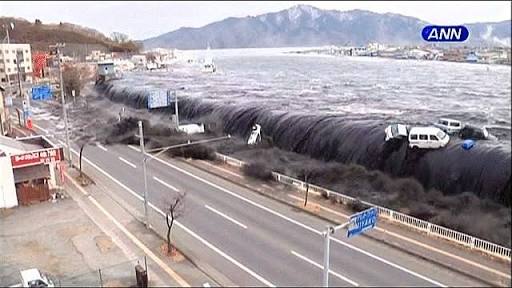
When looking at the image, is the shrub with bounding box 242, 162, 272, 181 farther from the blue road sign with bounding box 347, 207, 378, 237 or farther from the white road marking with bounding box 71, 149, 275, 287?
the blue road sign with bounding box 347, 207, 378, 237

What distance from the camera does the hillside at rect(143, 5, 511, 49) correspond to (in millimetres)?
2148

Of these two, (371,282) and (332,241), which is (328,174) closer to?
(332,241)

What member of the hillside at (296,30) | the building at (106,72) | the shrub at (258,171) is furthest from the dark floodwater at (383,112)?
the shrub at (258,171)

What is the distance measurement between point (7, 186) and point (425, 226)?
440 cm

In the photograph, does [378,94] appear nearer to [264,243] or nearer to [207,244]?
[264,243]

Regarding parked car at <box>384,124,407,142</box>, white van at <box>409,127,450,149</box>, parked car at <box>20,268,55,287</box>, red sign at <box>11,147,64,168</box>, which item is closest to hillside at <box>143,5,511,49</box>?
white van at <box>409,127,450,149</box>

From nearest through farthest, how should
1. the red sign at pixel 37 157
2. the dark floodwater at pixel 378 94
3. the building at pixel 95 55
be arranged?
the red sign at pixel 37 157 < the dark floodwater at pixel 378 94 < the building at pixel 95 55

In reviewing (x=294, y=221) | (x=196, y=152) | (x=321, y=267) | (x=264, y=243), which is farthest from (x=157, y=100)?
(x=321, y=267)

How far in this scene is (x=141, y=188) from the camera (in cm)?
527

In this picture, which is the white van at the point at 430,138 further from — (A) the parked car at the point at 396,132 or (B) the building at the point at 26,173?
(B) the building at the point at 26,173

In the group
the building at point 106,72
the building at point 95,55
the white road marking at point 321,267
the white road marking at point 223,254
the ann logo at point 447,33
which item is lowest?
the white road marking at point 223,254

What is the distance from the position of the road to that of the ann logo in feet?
3.05

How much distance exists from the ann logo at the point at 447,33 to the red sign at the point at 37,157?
16.3 ft

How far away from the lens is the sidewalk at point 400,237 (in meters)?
1.47
